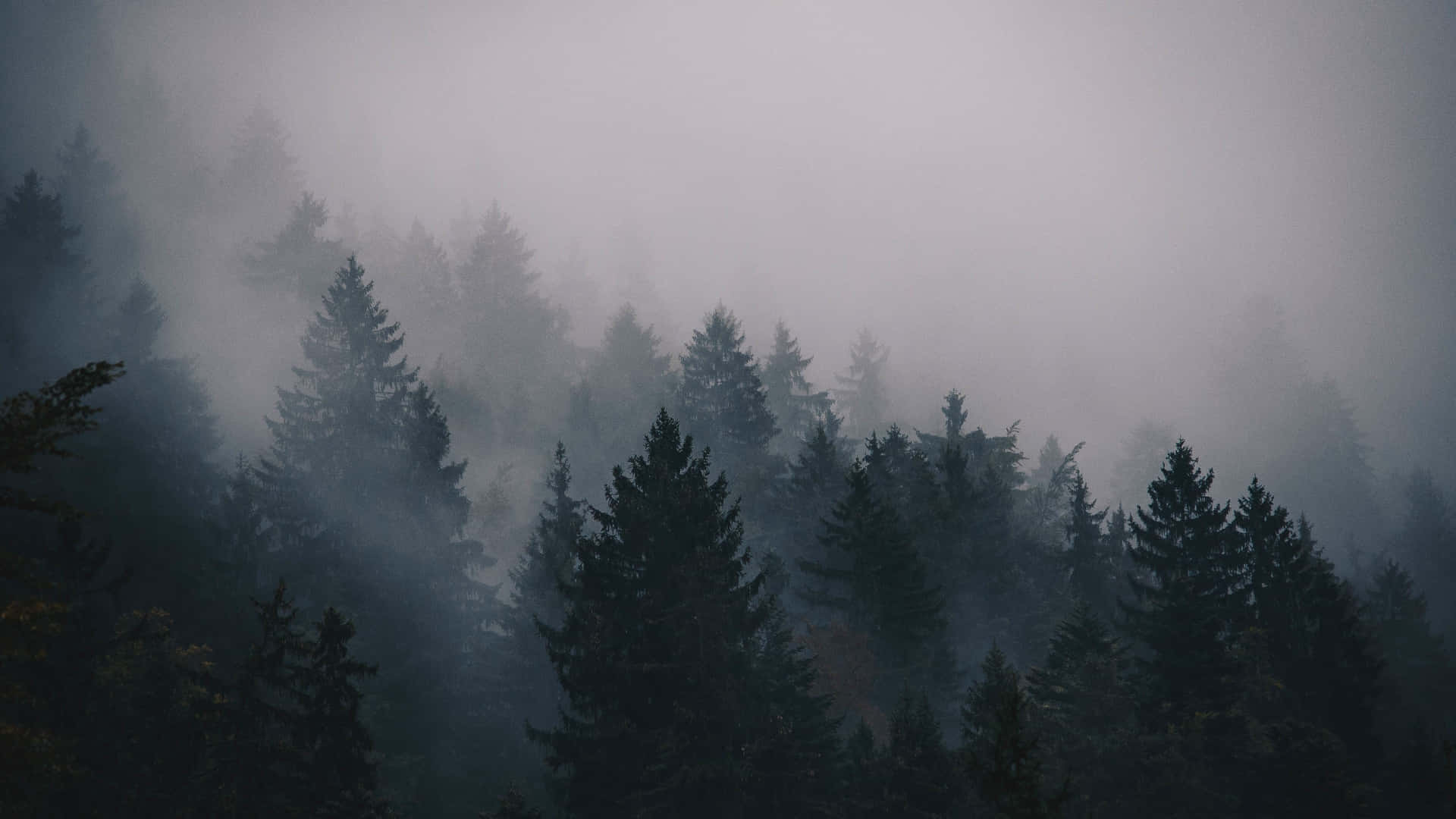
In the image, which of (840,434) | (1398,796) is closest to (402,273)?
(840,434)

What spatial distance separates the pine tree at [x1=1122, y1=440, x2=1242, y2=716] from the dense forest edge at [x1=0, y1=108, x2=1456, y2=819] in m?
0.13

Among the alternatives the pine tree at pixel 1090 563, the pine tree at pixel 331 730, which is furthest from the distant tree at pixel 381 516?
the pine tree at pixel 1090 563

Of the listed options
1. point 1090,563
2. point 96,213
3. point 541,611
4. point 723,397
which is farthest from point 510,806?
point 96,213

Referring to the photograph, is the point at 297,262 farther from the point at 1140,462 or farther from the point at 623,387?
the point at 1140,462

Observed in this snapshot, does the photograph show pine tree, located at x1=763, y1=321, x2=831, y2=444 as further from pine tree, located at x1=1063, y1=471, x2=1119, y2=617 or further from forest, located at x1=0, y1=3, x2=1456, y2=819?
pine tree, located at x1=1063, y1=471, x2=1119, y2=617

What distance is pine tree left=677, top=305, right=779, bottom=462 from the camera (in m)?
52.5

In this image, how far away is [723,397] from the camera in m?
55.4

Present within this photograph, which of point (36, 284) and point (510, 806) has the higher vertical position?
point (36, 284)

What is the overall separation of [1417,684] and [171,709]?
2426 inches

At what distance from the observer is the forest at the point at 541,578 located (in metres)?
19.7

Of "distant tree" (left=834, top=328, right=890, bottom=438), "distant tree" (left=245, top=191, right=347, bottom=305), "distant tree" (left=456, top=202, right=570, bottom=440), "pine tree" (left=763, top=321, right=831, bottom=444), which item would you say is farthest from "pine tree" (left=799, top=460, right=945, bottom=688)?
"distant tree" (left=834, top=328, right=890, bottom=438)

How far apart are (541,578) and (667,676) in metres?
16.6

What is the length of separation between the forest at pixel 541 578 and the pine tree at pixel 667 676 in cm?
11

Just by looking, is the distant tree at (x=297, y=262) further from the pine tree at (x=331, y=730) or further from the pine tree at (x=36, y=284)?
the pine tree at (x=331, y=730)
